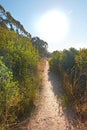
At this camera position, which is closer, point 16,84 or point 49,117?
point 49,117

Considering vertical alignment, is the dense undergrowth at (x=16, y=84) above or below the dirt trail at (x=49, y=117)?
above

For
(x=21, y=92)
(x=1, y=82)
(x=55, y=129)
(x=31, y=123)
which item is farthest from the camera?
(x=21, y=92)

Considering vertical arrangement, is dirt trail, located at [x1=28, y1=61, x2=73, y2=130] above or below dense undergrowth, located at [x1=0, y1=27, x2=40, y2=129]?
below

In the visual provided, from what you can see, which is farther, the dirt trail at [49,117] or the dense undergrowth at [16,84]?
the dirt trail at [49,117]

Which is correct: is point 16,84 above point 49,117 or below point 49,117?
above

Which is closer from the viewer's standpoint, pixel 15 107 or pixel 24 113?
pixel 15 107

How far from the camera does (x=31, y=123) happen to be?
6.66 metres

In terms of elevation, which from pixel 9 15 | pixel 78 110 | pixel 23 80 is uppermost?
pixel 9 15

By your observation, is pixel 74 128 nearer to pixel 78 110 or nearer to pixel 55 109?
pixel 78 110

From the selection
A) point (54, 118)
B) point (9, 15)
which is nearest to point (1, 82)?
point (54, 118)

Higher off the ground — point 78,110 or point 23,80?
point 23,80

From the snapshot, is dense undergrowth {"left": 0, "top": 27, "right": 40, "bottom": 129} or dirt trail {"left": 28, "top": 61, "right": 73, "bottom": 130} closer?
dense undergrowth {"left": 0, "top": 27, "right": 40, "bottom": 129}

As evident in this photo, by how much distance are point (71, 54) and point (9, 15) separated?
11729 mm

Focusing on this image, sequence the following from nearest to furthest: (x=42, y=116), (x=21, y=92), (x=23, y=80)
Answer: (x=42, y=116), (x=21, y=92), (x=23, y=80)
